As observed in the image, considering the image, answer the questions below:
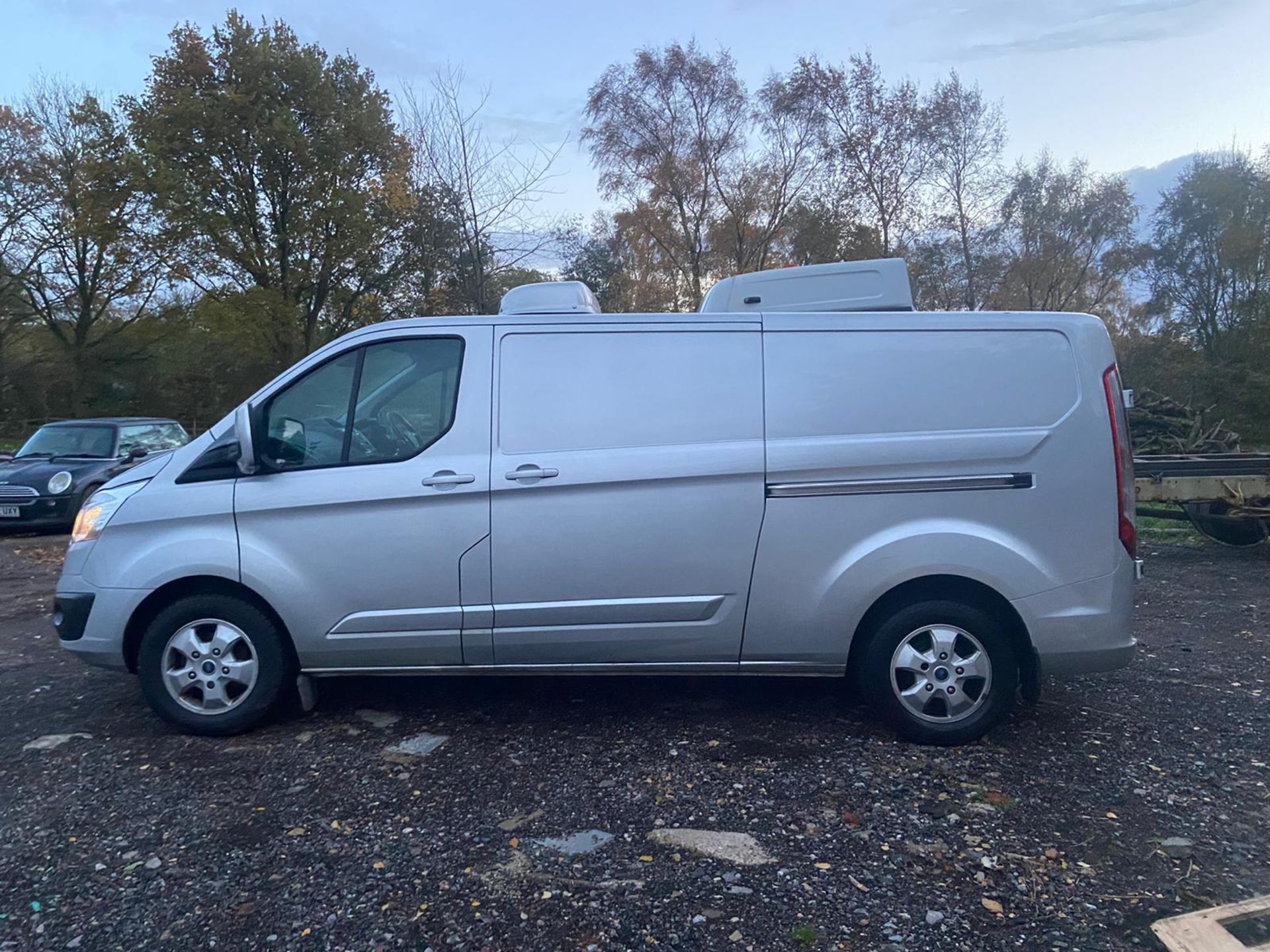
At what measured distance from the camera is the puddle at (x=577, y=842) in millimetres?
3330

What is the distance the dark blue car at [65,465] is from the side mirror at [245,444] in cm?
821

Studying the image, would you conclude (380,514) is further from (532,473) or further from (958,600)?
(958,600)

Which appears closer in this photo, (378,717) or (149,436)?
(378,717)

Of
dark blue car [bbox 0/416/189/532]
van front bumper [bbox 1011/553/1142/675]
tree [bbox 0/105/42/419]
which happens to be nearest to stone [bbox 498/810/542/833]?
van front bumper [bbox 1011/553/1142/675]

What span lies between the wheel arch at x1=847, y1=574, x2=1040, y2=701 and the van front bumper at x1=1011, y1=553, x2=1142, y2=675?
6 centimetres

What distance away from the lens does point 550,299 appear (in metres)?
4.68

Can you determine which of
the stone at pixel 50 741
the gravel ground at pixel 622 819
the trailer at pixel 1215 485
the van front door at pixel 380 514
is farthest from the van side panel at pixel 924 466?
the trailer at pixel 1215 485

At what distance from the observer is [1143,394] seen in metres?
15.8

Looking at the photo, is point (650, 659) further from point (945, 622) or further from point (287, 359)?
point (287, 359)

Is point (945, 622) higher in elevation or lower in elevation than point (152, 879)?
higher

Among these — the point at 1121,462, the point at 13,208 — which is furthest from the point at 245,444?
the point at 13,208

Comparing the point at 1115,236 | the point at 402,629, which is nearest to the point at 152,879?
the point at 402,629

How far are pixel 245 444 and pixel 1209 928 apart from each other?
167 inches

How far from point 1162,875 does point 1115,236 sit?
3215 centimetres
